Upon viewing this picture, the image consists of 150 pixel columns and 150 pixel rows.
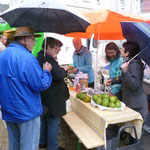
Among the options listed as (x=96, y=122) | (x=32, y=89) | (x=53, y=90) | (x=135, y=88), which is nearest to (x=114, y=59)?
(x=135, y=88)

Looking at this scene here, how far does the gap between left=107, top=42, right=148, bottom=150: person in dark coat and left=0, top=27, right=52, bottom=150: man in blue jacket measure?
3.73ft

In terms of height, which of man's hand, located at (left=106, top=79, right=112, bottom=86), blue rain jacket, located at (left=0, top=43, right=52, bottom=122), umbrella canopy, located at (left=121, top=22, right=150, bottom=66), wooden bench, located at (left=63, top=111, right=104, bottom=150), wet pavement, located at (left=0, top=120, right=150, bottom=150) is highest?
umbrella canopy, located at (left=121, top=22, right=150, bottom=66)

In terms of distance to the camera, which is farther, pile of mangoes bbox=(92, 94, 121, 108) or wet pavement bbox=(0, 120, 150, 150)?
wet pavement bbox=(0, 120, 150, 150)

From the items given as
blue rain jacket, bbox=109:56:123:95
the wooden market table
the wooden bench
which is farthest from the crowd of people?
blue rain jacket, bbox=109:56:123:95

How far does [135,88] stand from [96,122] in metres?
0.73

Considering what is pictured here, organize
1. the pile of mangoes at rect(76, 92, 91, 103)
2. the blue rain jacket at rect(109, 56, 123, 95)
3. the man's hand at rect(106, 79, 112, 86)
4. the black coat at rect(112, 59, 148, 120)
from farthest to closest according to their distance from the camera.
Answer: the blue rain jacket at rect(109, 56, 123, 95) < the man's hand at rect(106, 79, 112, 86) < the pile of mangoes at rect(76, 92, 91, 103) < the black coat at rect(112, 59, 148, 120)

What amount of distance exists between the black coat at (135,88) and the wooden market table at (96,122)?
0.16 meters

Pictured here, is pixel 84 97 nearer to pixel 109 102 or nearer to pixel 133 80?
pixel 109 102

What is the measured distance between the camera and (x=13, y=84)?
168cm

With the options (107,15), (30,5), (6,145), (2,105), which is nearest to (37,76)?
(2,105)

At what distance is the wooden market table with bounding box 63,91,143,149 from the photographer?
2232 mm

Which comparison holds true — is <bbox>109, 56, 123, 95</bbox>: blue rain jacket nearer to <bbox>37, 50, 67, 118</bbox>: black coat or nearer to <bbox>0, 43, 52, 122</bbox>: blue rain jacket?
<bbox>37, 50, 67, 118</bbox>: black coat

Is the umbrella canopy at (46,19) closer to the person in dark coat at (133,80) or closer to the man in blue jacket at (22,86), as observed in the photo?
the man in blue jacket at (22,86)

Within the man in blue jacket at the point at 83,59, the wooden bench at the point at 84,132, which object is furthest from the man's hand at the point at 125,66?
the man in blue jacket at the point at 83,59
